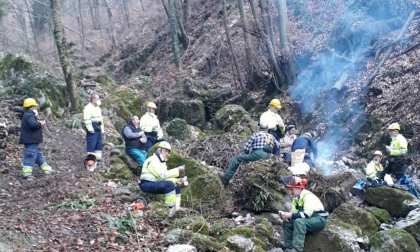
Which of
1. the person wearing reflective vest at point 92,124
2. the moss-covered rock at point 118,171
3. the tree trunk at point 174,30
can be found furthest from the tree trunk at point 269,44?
the moss-covered rock at point 118,171

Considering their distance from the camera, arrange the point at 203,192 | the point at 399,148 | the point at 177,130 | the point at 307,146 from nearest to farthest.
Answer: the point at 203,192 < the point at 307,146 < the point at 399,148 < the point at 177,130

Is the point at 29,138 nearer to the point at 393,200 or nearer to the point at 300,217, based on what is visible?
the point at 300,217

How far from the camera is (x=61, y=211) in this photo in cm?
711

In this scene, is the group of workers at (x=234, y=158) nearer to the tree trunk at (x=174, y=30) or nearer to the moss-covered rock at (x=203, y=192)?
the moss-covered rock at (x=203, y=192)

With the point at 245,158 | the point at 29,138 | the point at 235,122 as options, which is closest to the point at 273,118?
the point at 245,158

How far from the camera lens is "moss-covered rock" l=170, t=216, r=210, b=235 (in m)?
6.61

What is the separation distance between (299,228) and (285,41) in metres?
12.2

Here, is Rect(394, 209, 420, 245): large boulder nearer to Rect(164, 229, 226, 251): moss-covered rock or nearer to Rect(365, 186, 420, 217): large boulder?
Rect(365, 186, 420, 217): large boulder

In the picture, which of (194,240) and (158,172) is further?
(158,172)

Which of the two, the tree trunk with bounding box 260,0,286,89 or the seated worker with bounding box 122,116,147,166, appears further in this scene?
the tree trunk with bounding box 260,0,286,89

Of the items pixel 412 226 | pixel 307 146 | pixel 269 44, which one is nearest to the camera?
pixel 412 226

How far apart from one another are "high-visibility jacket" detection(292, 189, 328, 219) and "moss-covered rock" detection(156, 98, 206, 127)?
10.9 m

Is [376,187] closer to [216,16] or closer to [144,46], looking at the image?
[216,16]

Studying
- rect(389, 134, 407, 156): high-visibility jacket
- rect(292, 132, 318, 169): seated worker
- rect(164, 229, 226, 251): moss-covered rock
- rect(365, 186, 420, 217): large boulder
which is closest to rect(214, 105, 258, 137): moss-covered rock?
rect(292, 132, 318, 169): seated worker
